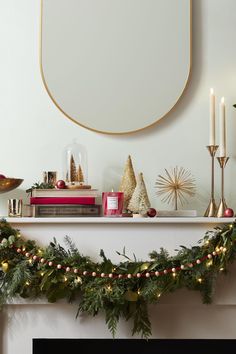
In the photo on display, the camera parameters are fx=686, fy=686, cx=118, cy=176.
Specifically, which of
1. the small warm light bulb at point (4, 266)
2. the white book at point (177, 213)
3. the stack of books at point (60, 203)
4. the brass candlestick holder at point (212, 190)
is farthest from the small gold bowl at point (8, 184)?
the brass candlestick holder at point (212, 190)

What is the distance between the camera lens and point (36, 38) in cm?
270

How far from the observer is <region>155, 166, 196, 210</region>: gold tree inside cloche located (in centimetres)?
264

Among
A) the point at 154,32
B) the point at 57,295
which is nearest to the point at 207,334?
the point at 57,295

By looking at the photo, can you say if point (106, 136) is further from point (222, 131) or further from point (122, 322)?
point (122, 322)

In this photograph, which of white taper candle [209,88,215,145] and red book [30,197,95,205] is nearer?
red book [30,197,95,205]

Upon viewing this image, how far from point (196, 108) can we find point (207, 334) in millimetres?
867

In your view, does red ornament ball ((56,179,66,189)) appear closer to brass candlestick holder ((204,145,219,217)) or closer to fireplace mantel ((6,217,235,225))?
fireplace mantel ((6,217,235,225))

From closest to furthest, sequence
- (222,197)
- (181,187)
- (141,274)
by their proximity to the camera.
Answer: (141,274) → (222,197) → (181,187)

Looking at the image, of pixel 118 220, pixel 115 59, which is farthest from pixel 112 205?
pixel 115 59

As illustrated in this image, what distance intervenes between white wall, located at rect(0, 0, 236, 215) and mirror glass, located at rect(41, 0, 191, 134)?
4cm

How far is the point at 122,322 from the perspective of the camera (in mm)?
2393

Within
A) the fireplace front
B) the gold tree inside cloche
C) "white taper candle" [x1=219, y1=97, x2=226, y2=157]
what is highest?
"white taper candle" [x1=219, y1=97, x2=226, y2=157]

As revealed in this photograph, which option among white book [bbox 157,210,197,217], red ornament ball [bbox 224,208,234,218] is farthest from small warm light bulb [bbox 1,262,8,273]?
red ornament ball [bbox 224,208,234,218]

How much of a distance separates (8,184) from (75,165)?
267mm
